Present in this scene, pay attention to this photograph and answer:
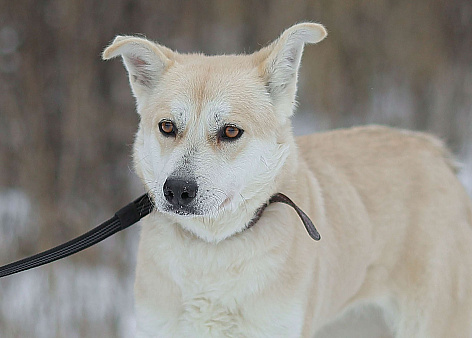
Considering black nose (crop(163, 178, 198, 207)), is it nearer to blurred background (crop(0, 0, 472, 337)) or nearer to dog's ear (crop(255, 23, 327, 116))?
dog's ear (crop(255, 23, 327, 116))

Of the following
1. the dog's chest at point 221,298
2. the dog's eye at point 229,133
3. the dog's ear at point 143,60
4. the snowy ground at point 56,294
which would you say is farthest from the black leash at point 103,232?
the snowy ground at point 56,294

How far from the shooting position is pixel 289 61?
209 centimetres

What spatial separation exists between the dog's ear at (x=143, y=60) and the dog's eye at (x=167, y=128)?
9.3 inches

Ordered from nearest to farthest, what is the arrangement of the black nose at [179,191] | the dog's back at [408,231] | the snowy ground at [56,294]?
the black nose at [179,191]
the dog's back at [408,231]
the snowy ground at [56,294]

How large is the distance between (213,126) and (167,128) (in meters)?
0.16

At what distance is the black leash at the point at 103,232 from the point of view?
6.71 feet

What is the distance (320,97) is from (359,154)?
1837 millimetres

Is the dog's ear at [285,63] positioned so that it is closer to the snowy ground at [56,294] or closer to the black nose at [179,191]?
the black nose at [179,191]

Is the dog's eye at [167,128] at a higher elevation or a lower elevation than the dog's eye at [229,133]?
lower

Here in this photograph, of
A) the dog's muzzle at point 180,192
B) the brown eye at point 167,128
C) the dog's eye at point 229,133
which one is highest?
the dog's eye at point 229,133

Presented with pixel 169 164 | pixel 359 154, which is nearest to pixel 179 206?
pixel 169 164

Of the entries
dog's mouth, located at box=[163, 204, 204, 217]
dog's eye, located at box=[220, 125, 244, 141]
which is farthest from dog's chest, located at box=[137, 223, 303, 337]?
dog's eye, located at box=[220, 125, 244, 141]

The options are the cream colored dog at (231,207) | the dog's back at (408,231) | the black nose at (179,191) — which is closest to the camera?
the black nose at (179,191)

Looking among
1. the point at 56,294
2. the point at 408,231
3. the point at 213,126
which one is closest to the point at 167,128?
the point at 213,126
